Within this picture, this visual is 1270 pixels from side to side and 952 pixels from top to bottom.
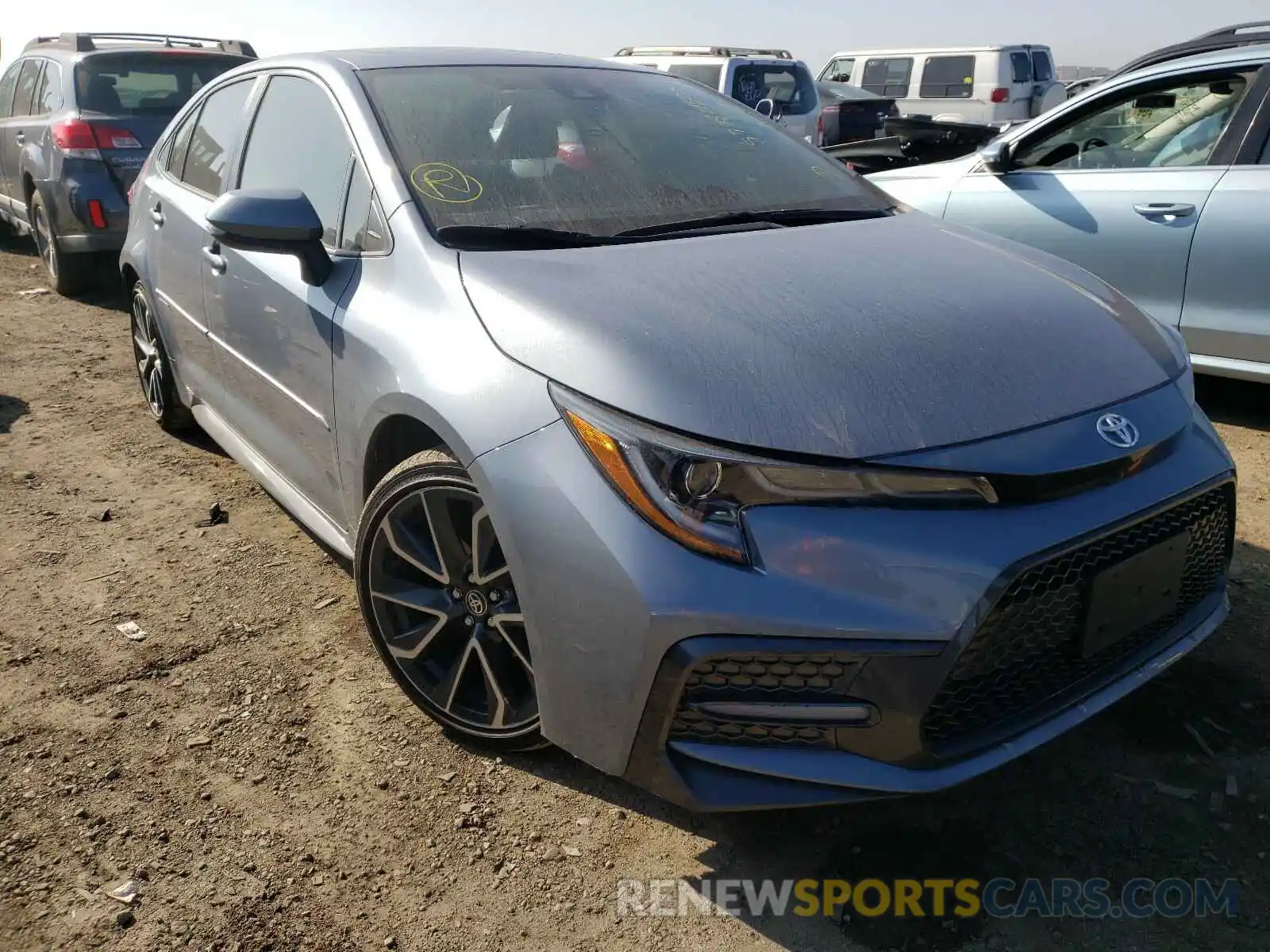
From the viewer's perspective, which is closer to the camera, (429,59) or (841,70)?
(429,59)

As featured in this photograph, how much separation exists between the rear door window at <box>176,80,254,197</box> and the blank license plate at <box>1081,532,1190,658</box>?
2.96 m

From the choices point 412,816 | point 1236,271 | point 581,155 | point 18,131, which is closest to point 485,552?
point 412,816

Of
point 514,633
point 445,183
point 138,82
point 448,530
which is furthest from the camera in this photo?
point 138,82

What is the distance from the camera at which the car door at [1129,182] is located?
4.36 meters

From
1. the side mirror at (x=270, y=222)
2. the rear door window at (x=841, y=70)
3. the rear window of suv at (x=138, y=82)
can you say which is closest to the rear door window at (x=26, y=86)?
the rear window of suv at (x=138, y=82)

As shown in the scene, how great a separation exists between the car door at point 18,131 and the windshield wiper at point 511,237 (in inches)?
266

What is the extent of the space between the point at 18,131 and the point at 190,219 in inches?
215

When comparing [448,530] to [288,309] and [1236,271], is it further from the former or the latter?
[1236,271]

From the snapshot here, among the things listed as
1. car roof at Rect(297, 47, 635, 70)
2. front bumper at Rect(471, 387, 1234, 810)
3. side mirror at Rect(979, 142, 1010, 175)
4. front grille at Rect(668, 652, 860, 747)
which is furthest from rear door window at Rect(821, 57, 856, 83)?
front grille at Rect(668, 652, 860, 747)

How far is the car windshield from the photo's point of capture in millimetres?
2602

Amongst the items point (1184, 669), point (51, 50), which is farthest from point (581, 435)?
point (51, 50)

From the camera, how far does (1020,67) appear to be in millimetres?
18969

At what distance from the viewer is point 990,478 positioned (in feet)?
6.06

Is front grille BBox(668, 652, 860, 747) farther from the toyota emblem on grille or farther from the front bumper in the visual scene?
the toyota emblem on grille
